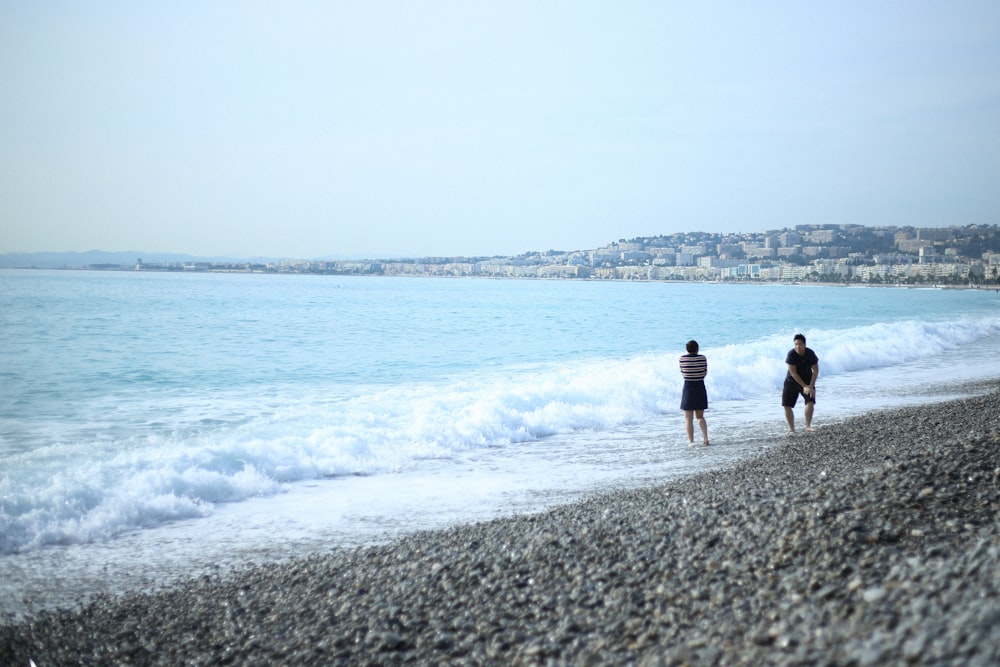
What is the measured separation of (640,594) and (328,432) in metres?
9.32

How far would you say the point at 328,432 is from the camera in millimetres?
13695

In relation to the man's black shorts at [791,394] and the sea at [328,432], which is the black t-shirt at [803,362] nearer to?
the man's black shorts at [791,394]

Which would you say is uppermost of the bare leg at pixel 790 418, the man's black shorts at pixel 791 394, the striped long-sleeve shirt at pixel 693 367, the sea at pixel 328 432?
the striped long-sleeve shirt at pixel 693 367

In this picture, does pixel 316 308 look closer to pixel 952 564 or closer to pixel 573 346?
pixel 573 346

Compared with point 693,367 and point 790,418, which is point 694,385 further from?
point 790,418

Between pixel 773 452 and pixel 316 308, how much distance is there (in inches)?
2335

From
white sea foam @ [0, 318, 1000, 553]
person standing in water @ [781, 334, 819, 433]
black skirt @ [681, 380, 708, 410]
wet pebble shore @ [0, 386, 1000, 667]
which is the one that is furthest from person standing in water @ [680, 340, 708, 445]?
wet pebble shore @ [0, 386, 1000, 667]

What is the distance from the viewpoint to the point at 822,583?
4.93 metres

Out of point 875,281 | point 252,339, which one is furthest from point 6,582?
point 875,281

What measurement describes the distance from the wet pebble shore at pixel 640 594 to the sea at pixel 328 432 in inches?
43.6

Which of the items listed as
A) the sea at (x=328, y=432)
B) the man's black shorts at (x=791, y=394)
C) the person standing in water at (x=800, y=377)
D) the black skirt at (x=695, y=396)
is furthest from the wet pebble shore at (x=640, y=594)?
the man's black shorts at (x=791, y=394)

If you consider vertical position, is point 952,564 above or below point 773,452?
above

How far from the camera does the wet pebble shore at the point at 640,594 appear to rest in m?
4.23

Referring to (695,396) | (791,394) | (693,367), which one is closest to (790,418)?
(791,394)
